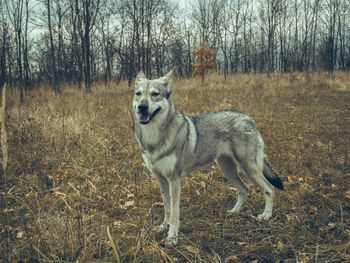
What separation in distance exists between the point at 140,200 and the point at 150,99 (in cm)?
142

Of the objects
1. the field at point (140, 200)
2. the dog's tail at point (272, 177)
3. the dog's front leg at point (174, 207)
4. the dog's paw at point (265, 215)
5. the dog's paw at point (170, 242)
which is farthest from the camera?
the dog's tail at point (272, 177)

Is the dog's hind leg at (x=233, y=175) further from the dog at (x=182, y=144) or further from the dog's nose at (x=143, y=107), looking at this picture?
the dog's nose at (x=143, y=107)

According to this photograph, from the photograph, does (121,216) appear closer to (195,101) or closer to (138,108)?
(138,108)

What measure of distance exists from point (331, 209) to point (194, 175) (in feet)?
5.99

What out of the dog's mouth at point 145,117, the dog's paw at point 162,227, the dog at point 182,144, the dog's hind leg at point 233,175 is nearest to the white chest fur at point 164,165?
the dog at point 182,144

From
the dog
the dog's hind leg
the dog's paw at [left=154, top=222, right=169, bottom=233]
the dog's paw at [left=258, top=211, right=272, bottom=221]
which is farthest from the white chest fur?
the dog's paw at [left=258, top=211, right=272, bottom=221]

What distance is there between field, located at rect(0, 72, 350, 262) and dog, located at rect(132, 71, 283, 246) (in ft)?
0.89

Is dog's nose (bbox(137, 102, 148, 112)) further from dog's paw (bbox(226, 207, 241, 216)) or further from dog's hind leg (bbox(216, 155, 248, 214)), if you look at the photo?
dog's paw (bbox(226, 207, 241, 216))

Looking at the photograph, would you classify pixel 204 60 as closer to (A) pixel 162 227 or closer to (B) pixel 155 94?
(B) pixel 155 94

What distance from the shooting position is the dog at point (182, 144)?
10.9 feet

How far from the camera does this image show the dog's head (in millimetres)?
3211

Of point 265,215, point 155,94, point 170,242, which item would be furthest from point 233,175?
point 155,94

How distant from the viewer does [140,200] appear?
4.18 metres

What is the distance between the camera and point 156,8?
24.8 m
